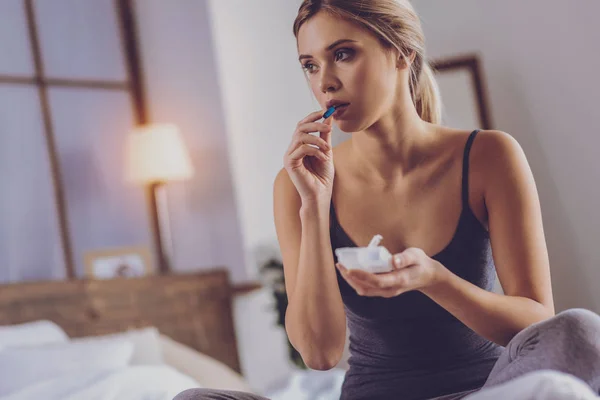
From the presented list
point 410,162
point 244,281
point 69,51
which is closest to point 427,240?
point 410,162

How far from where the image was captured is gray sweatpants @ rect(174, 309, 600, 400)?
0.98 meters

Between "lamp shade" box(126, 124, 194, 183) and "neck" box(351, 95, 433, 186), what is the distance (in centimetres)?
223

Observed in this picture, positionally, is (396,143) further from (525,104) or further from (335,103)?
(525,104)

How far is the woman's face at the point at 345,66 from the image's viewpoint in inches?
51.7

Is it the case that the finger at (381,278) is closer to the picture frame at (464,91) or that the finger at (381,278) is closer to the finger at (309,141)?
the finger at (309,141)

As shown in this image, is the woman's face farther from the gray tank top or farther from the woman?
the gray tank top

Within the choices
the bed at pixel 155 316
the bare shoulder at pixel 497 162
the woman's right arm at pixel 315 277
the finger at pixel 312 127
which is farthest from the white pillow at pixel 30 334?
the bare shoulder at pixel 497 162

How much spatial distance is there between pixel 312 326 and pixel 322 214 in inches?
7.5

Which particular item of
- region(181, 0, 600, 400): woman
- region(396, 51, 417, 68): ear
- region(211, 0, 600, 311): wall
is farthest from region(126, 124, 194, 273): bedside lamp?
region(396, 51, 417, 68): ear

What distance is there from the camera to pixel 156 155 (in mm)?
3580

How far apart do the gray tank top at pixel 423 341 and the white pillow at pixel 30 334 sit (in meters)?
1.47

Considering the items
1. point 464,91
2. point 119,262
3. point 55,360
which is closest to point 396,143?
point 55,360

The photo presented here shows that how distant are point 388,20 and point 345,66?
0.12m

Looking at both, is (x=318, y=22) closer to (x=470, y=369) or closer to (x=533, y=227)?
(x=533, y=227)
